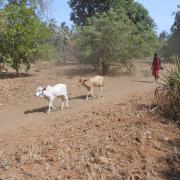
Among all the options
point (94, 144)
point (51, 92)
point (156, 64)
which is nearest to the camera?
point (94, 144)

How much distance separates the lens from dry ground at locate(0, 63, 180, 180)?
8.15m

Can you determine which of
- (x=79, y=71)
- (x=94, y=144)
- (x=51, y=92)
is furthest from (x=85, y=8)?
(x=94, y=144)

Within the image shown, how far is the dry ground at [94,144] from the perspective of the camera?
26.7 feet

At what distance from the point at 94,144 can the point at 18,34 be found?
41.6ft

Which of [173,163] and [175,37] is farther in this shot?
[175,37]

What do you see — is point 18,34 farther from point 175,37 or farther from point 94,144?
point 175,37

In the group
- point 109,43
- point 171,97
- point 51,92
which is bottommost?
point 51,92

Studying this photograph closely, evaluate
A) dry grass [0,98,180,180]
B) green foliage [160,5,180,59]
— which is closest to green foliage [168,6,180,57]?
green foliage [160,5,180,59]

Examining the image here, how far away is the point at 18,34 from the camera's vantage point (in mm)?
20547

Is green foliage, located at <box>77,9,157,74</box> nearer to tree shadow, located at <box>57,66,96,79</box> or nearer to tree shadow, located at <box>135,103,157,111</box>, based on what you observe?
tree shadow, located at <box>57,66,96,79</box>

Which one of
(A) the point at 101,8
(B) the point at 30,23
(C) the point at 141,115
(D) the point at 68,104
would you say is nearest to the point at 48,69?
(B) the point at 30,23

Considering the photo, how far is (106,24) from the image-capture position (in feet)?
72.2

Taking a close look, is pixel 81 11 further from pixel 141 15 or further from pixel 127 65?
pixel 127 65

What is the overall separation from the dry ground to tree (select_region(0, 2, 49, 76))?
332 inches
